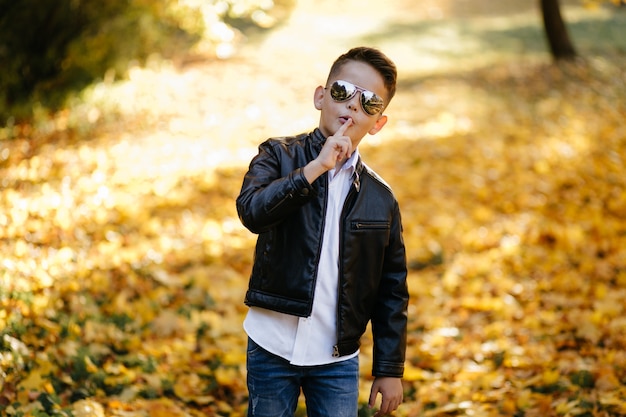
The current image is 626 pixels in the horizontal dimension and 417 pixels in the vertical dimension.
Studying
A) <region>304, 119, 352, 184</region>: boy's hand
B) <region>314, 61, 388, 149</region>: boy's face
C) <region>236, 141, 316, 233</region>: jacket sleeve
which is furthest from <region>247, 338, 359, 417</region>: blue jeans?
<region>314, 61, 388, 149</region>: boy's face

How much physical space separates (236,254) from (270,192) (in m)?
3.96

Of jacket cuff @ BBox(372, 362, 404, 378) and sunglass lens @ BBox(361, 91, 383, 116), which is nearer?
sunglass lens @ BBox(361, 91, 383, 116)

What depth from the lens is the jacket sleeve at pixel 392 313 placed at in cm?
258

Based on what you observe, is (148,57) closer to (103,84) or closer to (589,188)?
(103,84)

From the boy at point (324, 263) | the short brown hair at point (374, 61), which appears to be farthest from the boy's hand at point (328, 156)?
the short brown hair at point (374, 61)

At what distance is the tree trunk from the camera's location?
13.9 m

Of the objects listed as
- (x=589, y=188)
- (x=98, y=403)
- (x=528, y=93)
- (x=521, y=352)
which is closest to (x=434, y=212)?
(x=589, y=188)

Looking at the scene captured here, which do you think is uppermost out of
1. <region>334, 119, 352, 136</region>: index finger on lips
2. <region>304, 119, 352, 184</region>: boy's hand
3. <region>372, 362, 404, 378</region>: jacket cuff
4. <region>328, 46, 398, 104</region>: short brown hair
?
<region>328, 46, 398, 104</region>: short brown hair

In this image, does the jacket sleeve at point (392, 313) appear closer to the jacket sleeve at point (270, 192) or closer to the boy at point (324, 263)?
the boy at point (324, 263)

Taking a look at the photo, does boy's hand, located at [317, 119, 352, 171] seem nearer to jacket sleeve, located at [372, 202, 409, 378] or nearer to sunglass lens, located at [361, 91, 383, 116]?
sunglass lens, located at [361, 91, 383, 116]

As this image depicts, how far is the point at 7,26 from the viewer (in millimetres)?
7934

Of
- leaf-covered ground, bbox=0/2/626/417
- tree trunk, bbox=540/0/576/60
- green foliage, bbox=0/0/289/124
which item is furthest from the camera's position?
tree trunk, bbox=540/0/576/60

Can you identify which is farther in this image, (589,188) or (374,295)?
(589,188)

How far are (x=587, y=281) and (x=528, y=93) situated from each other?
25.7 ft
